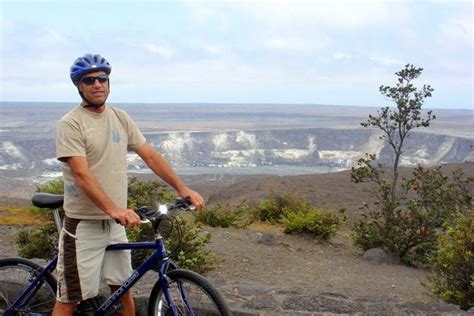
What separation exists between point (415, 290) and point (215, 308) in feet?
18.8

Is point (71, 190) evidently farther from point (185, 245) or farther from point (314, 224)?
point (314, 224)

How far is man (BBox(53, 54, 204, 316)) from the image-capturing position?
3.53 m

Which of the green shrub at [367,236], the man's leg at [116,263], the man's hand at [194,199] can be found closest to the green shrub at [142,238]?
the man's leg at [116,263]

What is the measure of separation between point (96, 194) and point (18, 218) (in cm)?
1113

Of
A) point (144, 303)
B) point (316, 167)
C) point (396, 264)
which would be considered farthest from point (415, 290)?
point (316, 167)

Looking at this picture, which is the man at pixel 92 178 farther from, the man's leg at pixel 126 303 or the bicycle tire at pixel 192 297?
the bicycle tire at pixel 192 297

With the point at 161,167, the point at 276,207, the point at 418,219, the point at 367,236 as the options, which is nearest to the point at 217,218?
the point at 276,207

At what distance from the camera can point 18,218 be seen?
1370 centimetres

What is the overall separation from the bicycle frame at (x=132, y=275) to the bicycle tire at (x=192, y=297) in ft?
0.16

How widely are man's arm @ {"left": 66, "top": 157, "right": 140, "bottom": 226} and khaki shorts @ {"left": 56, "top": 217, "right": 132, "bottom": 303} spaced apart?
1.21ft

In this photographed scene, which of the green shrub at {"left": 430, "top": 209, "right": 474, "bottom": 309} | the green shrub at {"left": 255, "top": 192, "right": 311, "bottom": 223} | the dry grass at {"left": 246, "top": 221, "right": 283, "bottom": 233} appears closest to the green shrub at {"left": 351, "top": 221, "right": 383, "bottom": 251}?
the dry grass at {"left": 246, "top": 221, "right": 283, "bottom": 233}

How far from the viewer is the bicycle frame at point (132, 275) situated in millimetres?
3697

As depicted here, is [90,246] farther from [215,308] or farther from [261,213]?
[261,213]

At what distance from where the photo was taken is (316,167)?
5634 centimetres
